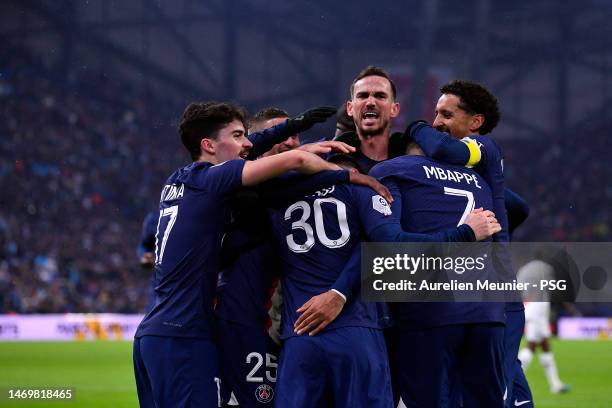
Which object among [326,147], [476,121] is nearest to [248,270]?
[326,147]

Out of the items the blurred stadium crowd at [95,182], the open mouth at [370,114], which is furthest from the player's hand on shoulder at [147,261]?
the blurred stadium crowd at [95,182]

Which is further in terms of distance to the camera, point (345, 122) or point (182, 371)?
point (345, 122)

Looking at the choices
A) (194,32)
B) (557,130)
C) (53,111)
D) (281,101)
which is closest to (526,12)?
(557,130)

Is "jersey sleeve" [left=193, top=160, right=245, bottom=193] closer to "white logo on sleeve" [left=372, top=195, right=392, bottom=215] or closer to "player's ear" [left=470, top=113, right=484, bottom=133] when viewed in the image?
"white logo on sleeve" [left=372, top=195, right=392, bottom=215]

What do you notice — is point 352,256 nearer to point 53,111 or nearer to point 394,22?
point 53,111

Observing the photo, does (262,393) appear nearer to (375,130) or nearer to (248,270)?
(248,270)

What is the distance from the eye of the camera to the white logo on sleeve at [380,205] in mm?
4797

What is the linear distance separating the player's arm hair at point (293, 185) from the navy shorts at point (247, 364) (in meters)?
0.78

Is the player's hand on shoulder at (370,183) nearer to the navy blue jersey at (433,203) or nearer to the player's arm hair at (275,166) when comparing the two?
the navy blue jersey at (433,203)

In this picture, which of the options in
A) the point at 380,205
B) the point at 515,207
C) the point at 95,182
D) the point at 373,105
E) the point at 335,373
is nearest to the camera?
the point at 335,373

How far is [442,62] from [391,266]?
35343 mm

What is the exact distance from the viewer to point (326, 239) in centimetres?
482

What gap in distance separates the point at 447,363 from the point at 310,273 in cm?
95

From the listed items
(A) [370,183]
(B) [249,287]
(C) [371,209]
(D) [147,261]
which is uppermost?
(A) [370,183]
